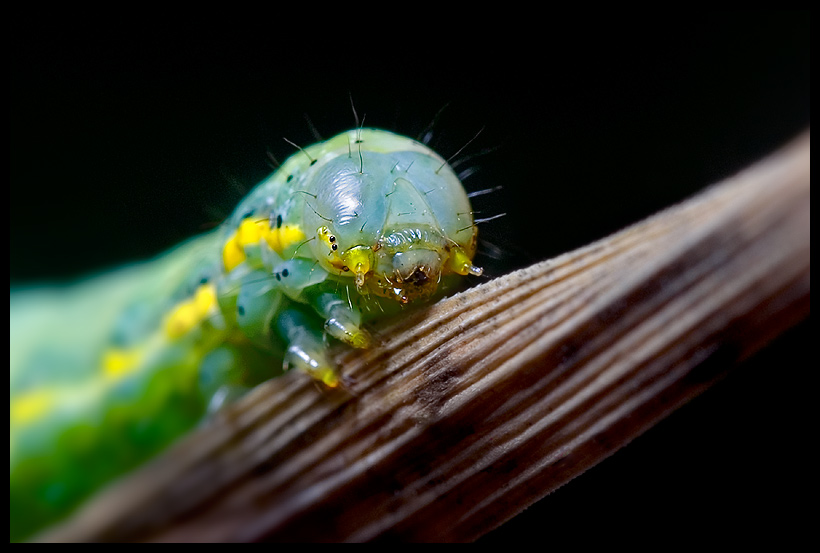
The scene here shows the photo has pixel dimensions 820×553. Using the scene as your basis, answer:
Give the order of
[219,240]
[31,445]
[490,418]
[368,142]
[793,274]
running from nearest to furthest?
[793,274], [490,418], [368,142], [219,240], [31,445]

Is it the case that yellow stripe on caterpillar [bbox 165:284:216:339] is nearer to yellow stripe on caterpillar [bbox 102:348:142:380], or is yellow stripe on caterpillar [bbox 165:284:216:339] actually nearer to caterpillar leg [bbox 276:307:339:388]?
yellow stripe on caterpillar [bbox 102:348:142:380]

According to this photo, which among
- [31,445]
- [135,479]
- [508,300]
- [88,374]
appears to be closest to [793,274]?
[508,300]

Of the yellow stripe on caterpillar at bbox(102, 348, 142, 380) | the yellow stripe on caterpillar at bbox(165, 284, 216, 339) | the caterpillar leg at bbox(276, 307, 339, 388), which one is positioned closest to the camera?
the caterpillar leg at bbox(276, 307, 339, 388)

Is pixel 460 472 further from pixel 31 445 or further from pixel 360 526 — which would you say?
pixel 31 445

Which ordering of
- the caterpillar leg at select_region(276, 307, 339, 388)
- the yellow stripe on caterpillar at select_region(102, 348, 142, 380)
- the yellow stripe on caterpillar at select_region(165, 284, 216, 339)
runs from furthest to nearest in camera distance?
1. the yellow stripe on caterpillar at select_region(102, 348, 142, 380)
2. the yellow stripe on caterpillar at select_region(165, 284, 216, 339)
3. the caterpillar leg at select_region(276, 307, 339, 388)

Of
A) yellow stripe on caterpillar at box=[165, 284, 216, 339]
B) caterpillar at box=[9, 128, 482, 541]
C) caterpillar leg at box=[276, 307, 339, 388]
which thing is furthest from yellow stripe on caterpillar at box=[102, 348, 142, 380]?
caterpillar leg at box=[276, 307, 339, 388]

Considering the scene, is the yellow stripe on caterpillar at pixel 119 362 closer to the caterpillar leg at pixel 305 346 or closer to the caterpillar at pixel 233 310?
the caterpillar at pixel 233 310

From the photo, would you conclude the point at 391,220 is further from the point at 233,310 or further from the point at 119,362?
the point at 119,362

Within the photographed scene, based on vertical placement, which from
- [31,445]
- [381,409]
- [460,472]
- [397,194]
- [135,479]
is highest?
[31,445]
